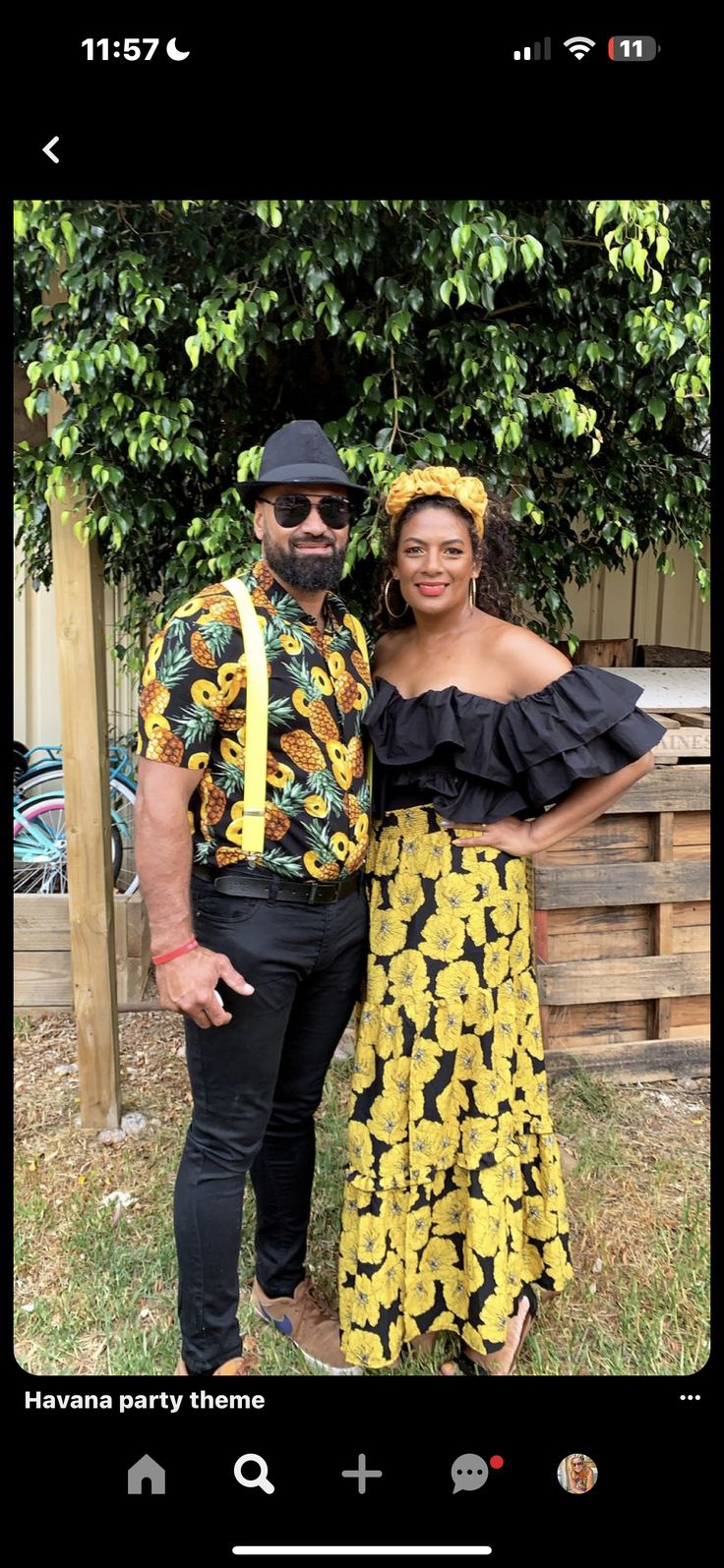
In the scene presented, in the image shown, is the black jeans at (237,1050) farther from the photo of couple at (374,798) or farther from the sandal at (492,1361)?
the sandal at (492,1361)

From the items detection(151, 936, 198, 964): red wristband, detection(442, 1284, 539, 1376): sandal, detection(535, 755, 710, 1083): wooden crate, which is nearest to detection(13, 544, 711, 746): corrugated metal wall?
detection(535, 755, 710, 1083): wooden crate

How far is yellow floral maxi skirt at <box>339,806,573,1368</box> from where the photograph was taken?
2.24 metres

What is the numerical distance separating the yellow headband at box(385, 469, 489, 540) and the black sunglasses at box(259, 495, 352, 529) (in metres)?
0.18

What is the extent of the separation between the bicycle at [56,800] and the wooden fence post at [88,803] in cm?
156

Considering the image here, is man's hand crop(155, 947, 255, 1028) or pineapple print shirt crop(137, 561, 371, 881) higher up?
pineapple print shirt crop(137, 561, 371, 881)

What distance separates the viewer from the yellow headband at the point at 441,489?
7.24 ft
